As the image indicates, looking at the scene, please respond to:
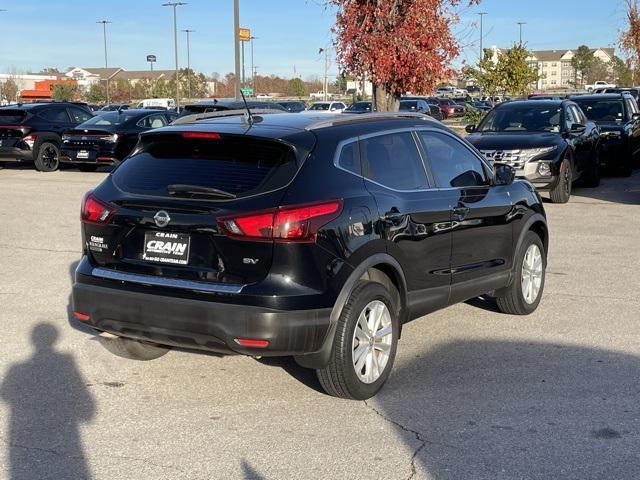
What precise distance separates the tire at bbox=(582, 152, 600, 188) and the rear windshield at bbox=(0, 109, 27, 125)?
13845mm

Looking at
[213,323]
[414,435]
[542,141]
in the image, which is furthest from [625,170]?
[213,323]

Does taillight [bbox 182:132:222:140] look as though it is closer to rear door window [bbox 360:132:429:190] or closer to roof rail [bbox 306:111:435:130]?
roof rail [bbox 306:111:435:130]

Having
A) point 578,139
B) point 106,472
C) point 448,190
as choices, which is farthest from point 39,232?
point 578,139

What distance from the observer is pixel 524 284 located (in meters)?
7.40

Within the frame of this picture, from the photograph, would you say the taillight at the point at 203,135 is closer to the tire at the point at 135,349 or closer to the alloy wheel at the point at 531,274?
the tire at the point at 135,349

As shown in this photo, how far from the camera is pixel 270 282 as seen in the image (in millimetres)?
4867

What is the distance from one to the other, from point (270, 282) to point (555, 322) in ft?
10.8

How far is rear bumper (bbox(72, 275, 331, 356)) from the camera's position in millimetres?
4844

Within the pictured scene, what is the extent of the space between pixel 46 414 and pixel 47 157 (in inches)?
724

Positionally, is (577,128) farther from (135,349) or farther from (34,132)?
(34,132)

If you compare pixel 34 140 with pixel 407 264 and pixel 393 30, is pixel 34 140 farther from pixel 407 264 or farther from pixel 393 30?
pixel 407 264

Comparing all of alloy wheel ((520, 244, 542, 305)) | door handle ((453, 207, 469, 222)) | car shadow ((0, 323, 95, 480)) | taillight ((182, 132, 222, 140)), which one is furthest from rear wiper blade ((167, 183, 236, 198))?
alloy wheel ((520, 244, 542, 305))

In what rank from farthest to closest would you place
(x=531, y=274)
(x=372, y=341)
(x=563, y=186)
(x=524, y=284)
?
(x=563, y=186)
(x=531, y=274)
(x=524, y=284)
(x=372, y=341)

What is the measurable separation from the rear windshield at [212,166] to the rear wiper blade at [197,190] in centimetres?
2
